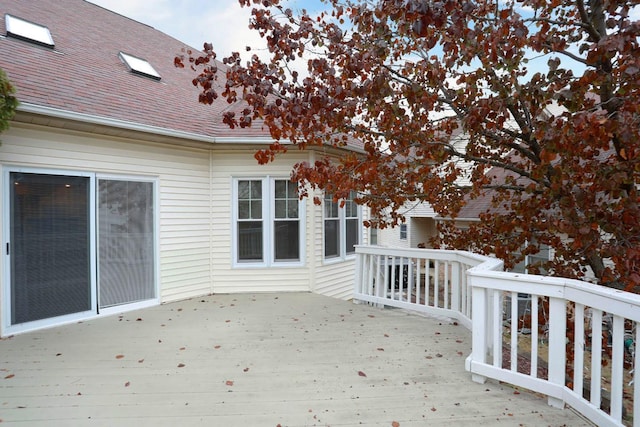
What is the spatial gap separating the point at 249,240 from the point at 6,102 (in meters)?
4.05

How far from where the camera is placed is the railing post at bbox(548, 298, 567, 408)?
271 cm

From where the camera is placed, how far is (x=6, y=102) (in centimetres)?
394

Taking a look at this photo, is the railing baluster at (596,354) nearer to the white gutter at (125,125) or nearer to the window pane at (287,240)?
the window pane at (287,240)

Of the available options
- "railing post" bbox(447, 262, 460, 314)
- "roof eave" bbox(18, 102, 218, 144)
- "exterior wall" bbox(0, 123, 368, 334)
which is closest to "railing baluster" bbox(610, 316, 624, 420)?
"railing post" bbox(447, 262, 460, 314)

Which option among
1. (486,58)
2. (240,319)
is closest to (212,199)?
(240,319)

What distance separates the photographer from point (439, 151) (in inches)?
159

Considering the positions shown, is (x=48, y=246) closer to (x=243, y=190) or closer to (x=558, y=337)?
(x=243, y=190)

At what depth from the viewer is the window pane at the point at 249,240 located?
7.05 metres

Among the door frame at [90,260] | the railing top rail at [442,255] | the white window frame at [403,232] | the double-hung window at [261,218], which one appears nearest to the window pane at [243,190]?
the double-hung window at [261,218]

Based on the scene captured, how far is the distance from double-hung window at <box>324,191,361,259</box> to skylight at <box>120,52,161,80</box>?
4.35m

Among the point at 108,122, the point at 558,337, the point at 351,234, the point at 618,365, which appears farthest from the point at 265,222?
the point at 618,365

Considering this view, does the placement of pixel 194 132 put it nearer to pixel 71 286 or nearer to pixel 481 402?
pixel 71 286

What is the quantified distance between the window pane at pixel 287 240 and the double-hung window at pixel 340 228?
0.68 m

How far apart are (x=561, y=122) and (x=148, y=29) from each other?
10.8 meters
